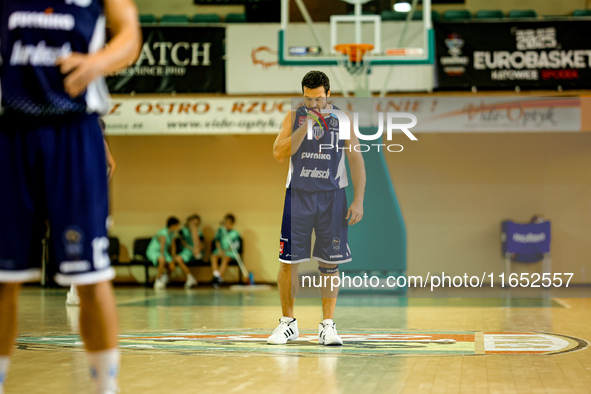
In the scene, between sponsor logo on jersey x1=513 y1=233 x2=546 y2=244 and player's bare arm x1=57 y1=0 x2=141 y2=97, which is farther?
sponsor logo on jersey x1=513 y1=233 x2=546 y2=244

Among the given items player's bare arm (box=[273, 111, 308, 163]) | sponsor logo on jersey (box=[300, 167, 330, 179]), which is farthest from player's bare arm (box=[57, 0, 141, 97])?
sponsor logo on jersey (box=[300, 167, 330, 179])

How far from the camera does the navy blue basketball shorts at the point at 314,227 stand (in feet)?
16.8

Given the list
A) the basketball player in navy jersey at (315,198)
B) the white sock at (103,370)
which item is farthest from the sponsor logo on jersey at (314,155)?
the white sock at (103,370)

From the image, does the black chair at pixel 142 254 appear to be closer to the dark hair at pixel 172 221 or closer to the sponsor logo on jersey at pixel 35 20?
the dark hair at pixel 172 221

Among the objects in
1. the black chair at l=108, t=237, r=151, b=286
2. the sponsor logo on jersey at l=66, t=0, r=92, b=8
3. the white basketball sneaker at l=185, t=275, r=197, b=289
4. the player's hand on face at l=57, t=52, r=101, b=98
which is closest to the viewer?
the player's hand on face at l=57, t=52, r=101, b=98

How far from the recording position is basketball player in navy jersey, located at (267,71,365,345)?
16.8ft

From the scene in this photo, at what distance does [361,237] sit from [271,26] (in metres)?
4.60

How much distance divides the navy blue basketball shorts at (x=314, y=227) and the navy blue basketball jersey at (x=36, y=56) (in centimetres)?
287

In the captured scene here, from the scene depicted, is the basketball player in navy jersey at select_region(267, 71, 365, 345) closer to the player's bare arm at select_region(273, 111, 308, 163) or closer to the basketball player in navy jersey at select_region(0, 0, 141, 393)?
the player's bare arm at select_region(273, 111, 308, 163)

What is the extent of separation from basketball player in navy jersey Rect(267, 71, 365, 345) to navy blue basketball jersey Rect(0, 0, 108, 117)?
2.86 meters

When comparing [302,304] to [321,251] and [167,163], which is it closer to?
[321,251]

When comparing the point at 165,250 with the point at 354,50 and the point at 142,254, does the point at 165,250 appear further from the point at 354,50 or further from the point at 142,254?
the point at 354,50

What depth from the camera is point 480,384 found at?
3.59 metres

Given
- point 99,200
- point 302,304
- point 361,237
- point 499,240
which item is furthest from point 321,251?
point 499,240
